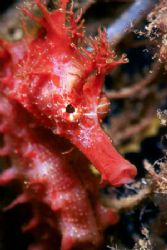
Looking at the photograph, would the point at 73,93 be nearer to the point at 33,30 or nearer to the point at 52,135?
the point at 52,135

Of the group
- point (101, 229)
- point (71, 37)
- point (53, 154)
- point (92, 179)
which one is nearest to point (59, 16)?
point (71, 37)

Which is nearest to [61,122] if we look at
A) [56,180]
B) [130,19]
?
[56,180]

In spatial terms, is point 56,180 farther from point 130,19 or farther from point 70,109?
point 130,19

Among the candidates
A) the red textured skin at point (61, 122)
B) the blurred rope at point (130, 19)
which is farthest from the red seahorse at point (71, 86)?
the blurred rope at point (130, 19)

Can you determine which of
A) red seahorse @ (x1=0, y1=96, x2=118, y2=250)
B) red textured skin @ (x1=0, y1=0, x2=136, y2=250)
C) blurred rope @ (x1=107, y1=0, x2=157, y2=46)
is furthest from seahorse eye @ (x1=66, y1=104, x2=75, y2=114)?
blurred rope @ (x1=107, y1=0, x2=157, y2=46)

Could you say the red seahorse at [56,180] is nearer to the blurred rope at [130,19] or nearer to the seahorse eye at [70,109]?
the seahorse eye at [70,109]

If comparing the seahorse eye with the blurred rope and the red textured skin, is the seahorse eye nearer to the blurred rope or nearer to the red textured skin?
the red textured skin
